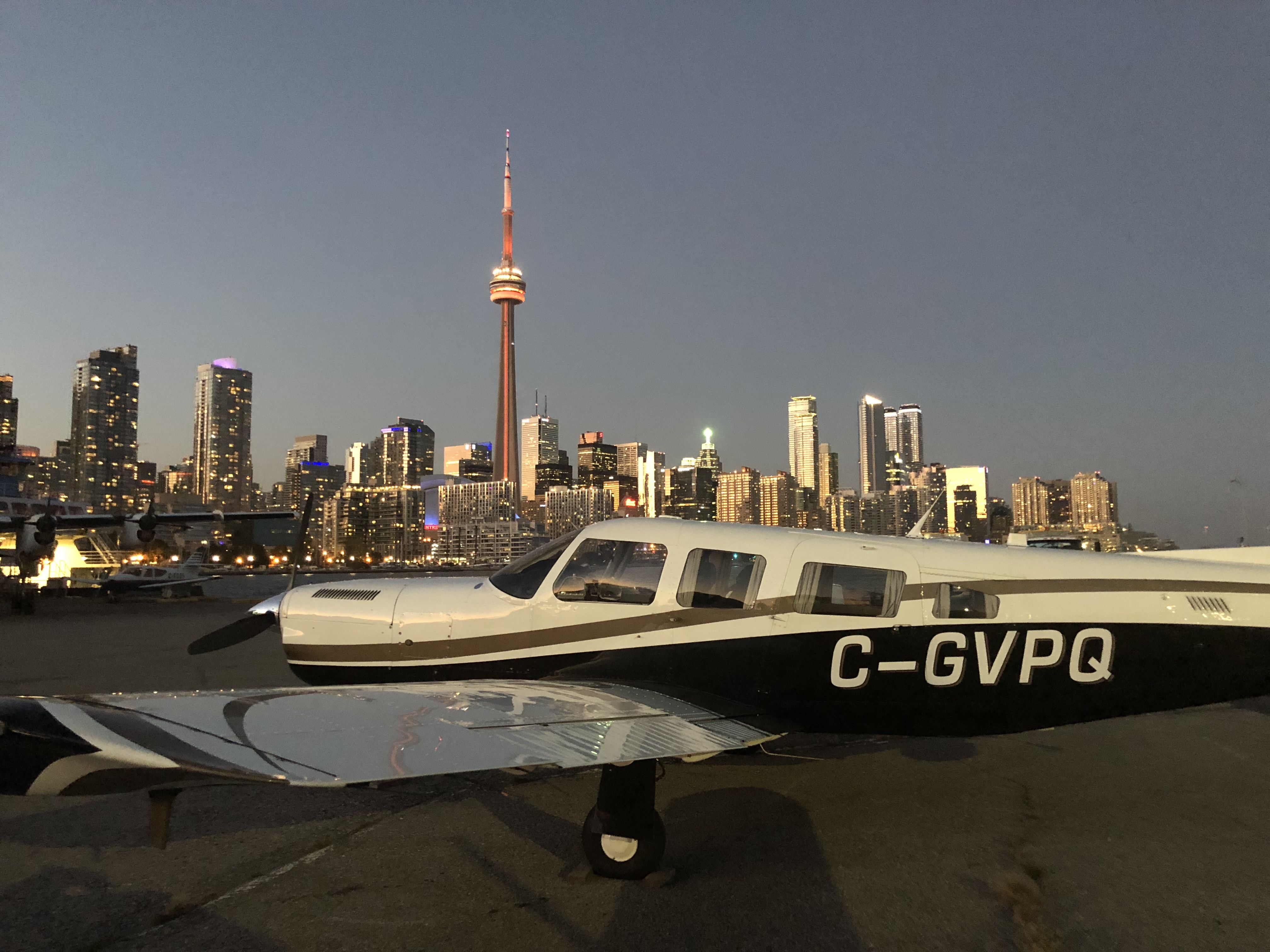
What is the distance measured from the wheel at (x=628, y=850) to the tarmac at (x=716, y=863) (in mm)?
78

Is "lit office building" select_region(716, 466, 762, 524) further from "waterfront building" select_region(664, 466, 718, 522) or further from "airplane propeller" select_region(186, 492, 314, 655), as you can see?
"airplane propeller" select_region(186, 492, 314, 655)

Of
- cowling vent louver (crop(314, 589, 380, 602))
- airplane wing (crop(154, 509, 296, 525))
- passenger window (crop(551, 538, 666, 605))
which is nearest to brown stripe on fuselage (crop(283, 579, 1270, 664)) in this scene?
passenger window (crop(551, 538, 666, 605))

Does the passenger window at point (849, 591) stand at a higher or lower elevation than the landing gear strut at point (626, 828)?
higher

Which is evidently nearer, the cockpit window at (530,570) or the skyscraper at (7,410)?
the cockpit window at (530,570)

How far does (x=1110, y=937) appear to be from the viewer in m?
4.06

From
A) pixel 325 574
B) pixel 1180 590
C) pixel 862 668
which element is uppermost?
pixel 1180 590

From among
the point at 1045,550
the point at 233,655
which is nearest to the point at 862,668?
the point at 1045,550

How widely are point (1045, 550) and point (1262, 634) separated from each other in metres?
1.69

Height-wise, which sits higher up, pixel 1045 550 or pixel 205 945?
pixel 1045 550

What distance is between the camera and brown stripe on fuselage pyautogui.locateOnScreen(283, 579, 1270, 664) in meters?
5.63

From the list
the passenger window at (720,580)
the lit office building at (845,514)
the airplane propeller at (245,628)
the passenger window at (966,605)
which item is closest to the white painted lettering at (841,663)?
the passenger window at (966,605)

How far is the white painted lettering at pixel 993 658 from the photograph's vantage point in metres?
5.55

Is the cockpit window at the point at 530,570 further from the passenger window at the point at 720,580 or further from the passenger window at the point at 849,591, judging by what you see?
the passenger window at the point at 849,591

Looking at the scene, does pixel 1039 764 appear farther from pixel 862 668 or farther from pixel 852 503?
pixel 852 503
